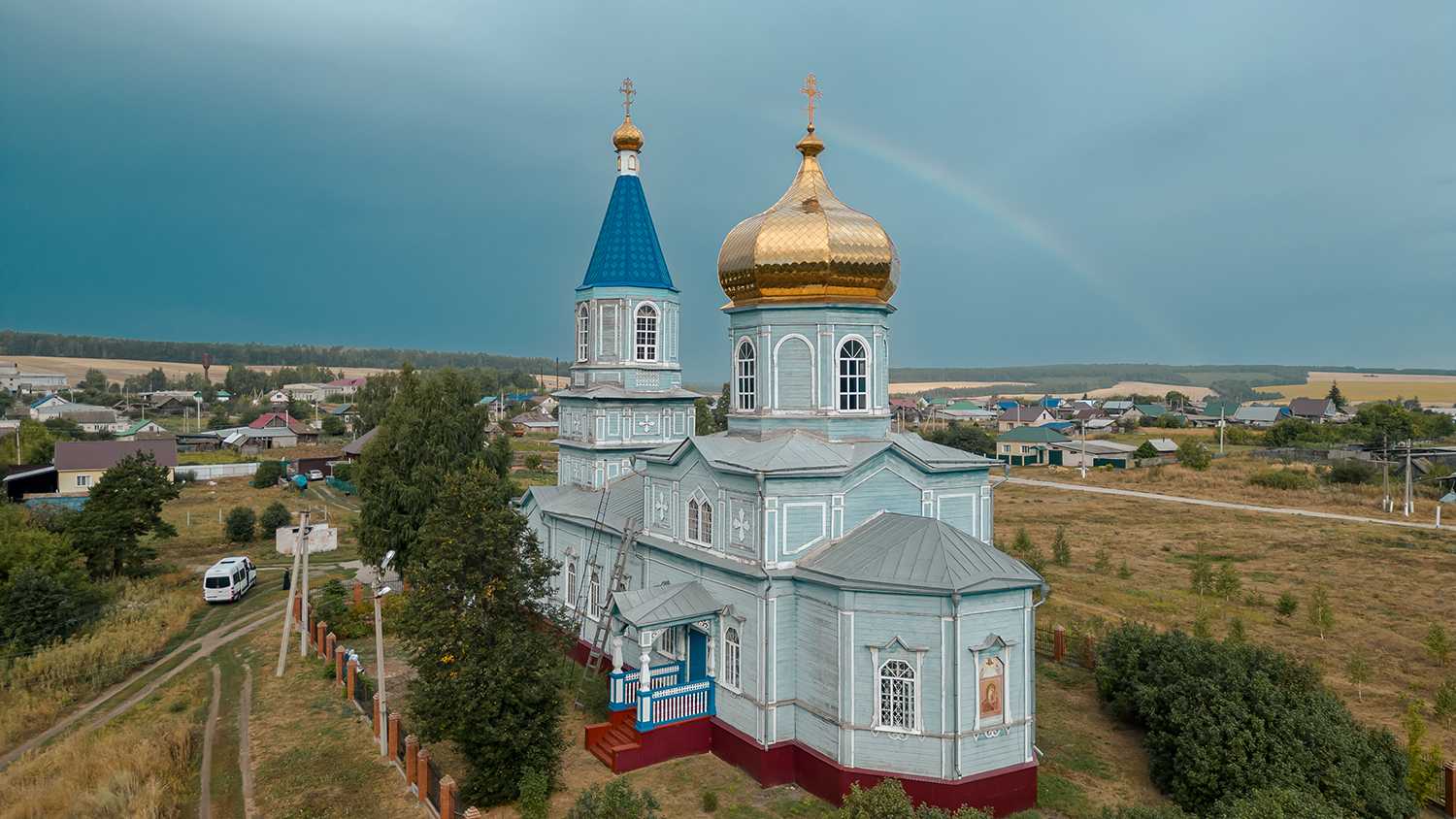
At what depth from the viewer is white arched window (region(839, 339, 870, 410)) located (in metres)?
17.0

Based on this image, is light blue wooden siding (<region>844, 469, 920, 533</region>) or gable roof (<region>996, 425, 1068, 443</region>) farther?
gable roof (<region>996, 425, 1068, 443</region>)

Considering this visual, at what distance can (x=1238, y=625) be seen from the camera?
65.5ft

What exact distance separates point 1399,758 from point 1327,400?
128 meters

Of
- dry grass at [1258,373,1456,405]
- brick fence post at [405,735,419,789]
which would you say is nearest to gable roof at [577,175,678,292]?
brick fence post at [405,735,419,789]

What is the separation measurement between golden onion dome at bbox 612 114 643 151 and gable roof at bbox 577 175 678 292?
2.83 feet

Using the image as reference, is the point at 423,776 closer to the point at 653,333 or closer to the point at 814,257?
the point at 814,257

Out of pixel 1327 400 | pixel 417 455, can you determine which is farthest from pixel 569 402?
pixel 1327 400

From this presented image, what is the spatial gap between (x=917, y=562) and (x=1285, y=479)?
4862cm

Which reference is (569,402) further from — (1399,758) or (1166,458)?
Result: (1166,458)

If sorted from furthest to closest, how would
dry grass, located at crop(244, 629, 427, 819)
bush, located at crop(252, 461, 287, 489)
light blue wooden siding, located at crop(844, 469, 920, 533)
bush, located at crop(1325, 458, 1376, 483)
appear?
bush, located at crop(1325, 458, 1376, 483), bush, located at crop(252, 461, 287, 489), light blue wooden siding, located at crop(844, 469, 920, 533), dry grass, located at crop(244, 629, 427, 819)

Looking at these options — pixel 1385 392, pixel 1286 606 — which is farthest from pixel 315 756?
pixel 1385 392

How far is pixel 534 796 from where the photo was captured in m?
12.8

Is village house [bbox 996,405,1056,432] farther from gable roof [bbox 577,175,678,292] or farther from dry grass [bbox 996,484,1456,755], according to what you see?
A: gable roof [bbox 577,175,678,292]

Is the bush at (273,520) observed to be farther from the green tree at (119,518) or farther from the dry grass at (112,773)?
the dry grass at (112,773)
